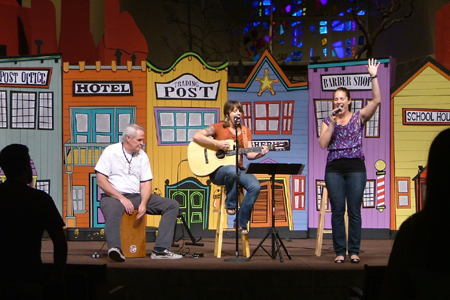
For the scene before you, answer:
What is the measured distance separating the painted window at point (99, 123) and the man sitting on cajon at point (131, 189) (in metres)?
1.80

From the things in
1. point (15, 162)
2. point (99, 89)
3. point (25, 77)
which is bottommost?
point (15, 162)

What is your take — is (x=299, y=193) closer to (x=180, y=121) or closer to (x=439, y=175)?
(x=180, y=121)

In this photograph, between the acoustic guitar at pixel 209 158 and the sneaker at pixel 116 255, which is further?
the acoustic guitar at pixel 209 158

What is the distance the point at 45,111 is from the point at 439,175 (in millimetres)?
6757

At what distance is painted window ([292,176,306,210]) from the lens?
7723 millimetres

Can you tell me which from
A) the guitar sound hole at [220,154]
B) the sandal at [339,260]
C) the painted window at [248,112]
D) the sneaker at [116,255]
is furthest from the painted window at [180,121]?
the sandal at [339,260]

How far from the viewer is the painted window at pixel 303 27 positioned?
13844mm

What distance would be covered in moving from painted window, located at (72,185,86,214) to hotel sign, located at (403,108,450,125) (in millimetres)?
4387

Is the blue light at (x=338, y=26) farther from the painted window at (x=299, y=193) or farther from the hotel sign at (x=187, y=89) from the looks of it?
the painted window at (x=299, y=193)

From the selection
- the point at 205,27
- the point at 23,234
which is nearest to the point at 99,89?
the point at 23,234

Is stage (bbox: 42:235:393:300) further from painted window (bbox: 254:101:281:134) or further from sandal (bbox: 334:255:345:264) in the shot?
painted window (bbox: 254:101:281:134)

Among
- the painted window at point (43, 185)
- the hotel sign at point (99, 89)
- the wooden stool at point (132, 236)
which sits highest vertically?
the hotel sign at point (99, 89)

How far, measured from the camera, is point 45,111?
7.81 metres

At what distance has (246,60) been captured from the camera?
14047 millimetres
